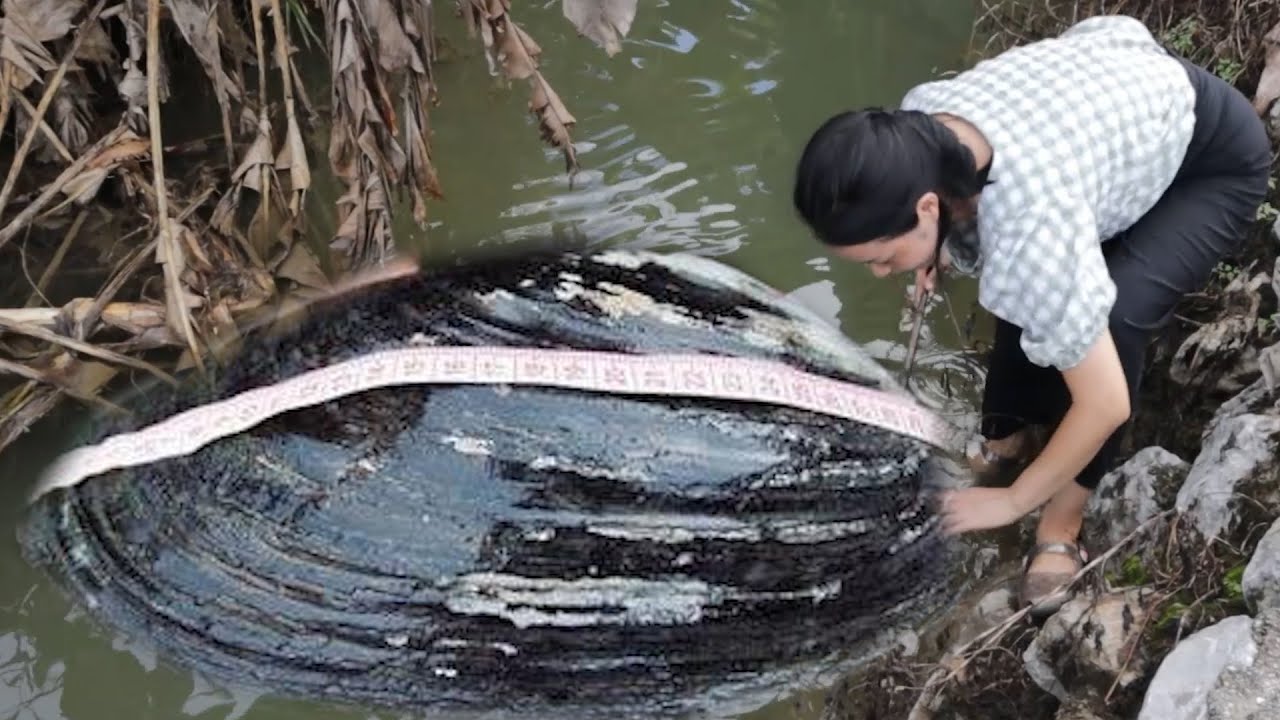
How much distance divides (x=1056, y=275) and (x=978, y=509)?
604 mm

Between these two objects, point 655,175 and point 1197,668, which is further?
point 655,175

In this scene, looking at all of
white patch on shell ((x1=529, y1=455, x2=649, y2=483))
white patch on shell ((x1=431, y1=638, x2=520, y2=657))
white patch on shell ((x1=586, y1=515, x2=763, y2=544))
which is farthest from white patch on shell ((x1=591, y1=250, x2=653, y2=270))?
white patch on shell ((x1=431, y1=638, x2=520, y2=657))

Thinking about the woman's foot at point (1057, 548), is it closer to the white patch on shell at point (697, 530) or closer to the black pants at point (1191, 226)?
the black pants at point (1191, 226)

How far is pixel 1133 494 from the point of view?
81.8 inches

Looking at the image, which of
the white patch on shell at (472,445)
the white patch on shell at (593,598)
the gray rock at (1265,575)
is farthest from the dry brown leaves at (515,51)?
the gray rock at (1265,575)

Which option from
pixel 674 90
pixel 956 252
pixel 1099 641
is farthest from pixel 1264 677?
pixel 674 90

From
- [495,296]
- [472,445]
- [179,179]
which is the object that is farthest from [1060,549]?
[179,179]

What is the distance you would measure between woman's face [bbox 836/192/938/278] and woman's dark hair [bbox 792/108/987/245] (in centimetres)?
1

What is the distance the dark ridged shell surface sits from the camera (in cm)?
217

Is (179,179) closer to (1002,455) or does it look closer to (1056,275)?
(1002,455)

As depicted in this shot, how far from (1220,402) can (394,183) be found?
1.69 meters

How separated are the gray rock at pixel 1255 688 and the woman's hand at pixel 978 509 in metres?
0.48

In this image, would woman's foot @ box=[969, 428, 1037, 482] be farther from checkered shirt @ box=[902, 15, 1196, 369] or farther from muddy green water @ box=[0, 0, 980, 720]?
checkered shirt @ box=[902, 15, 1196, 369]

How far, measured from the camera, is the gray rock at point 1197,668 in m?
1.54
